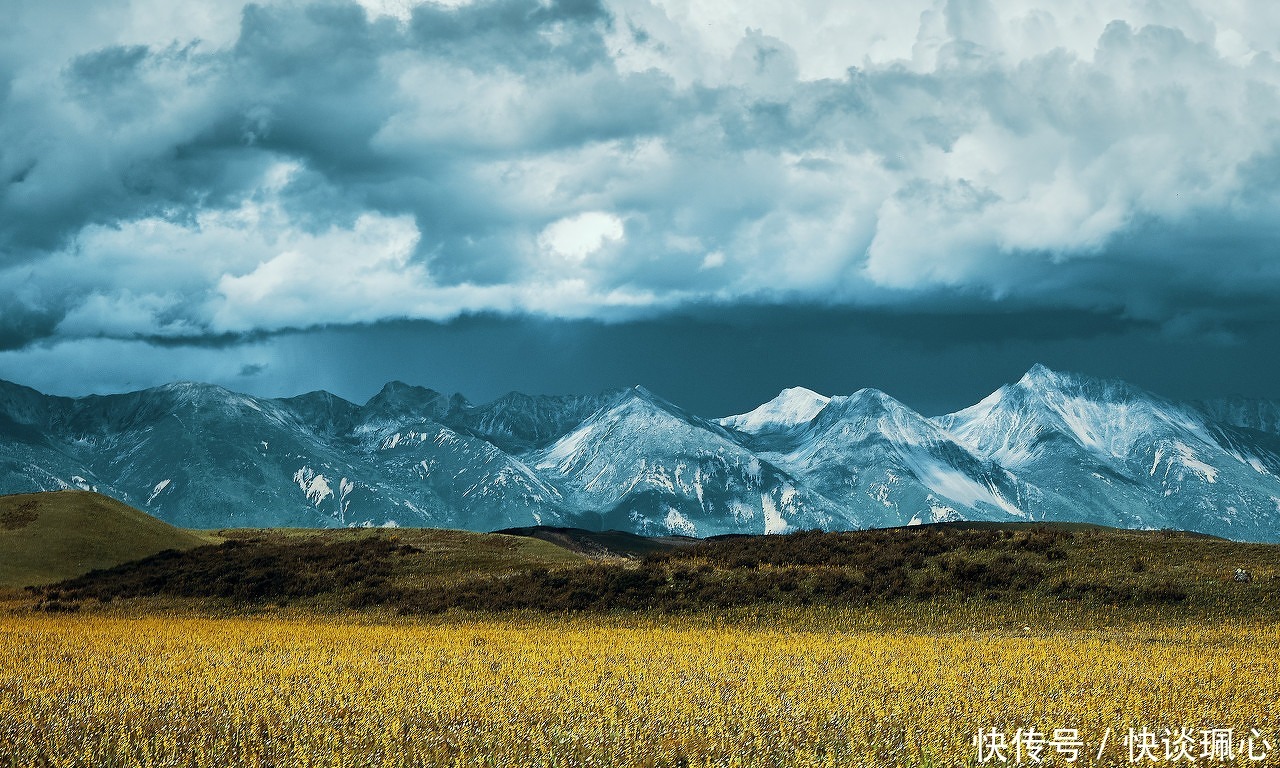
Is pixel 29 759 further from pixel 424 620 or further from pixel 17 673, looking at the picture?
pixel 424 620

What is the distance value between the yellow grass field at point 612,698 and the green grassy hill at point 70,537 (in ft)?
109

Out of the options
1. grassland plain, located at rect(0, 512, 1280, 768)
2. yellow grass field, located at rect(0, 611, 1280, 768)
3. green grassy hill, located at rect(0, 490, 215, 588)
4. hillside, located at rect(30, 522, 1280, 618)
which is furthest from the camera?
green grassy hill, located at rect(0, 490, 215, 588)

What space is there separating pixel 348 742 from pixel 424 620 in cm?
3091

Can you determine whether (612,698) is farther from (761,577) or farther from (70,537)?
(70,537)

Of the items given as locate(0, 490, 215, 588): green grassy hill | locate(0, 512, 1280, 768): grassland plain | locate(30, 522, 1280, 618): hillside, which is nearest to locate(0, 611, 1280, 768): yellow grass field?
locate(0, 512, 1280, 768): grassland plain

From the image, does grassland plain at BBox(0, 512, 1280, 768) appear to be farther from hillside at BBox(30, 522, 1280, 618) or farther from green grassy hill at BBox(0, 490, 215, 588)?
green grassy hill at BBox(0, 490, 215, 588)

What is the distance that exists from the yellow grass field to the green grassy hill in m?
33.2

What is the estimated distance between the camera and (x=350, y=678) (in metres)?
26.2

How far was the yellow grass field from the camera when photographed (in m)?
18.7

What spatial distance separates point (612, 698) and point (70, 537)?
207 feet

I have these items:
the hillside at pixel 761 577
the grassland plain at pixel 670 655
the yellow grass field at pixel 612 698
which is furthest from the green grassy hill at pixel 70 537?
the yellow grass field at pixel 612 698

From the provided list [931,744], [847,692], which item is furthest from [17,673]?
[931,744]

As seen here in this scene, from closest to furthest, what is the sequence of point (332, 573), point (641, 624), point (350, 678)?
point (350, 678), point (641, 624), point (332, 573)

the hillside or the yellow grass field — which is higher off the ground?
the hillside
